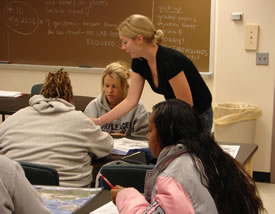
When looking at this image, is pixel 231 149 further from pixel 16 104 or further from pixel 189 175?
pixel 16 104

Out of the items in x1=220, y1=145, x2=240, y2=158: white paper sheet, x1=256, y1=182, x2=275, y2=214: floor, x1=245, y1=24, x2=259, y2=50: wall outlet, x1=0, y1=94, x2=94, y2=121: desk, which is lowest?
x1=256, y1=182, x2=275, y2=214: floor

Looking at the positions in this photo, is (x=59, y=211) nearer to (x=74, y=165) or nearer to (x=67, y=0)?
(x=74, y=165)

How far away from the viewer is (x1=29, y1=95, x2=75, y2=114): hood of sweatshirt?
8.89 ft

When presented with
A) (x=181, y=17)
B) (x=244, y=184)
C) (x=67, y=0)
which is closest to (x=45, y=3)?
(x=67, y=0)

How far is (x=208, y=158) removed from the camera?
64.7 inches

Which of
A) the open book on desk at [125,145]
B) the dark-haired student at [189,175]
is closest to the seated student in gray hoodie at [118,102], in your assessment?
the open book on desk at [125,145]

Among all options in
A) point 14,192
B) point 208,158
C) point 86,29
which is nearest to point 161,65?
Answer: point 208,158

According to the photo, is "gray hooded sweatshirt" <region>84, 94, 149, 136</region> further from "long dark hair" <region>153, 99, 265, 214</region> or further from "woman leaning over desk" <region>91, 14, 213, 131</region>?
"long dark hair" <region>153, 99, 265, 214</region>

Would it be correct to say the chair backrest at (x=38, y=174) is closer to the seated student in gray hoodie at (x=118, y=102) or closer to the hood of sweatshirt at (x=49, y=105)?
the hood of sweatshirt at (x=49, y=105)

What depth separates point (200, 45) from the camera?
523 cm

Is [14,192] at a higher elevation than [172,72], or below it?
below

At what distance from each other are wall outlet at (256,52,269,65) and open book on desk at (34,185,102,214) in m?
2.98

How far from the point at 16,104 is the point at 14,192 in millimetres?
3013

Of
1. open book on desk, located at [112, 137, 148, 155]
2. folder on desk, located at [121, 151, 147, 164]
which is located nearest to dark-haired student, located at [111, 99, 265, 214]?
folder on desk, located at [121, 151, 147, 164]
